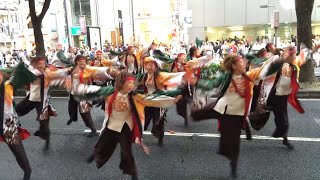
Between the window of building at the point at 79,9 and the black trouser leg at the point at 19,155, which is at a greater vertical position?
the window of building at the point at 79,9

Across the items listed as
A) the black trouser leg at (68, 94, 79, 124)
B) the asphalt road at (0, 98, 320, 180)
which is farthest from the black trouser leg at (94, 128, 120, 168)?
the black trouser leg at (68, 94, 79, 124)

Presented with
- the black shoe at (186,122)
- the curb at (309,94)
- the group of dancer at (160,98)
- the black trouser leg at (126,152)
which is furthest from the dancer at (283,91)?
the curb at (309,94)

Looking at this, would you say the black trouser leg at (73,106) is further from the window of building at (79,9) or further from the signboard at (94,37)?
the window of building at (79,9)

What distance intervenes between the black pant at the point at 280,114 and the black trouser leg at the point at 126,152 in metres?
2.62

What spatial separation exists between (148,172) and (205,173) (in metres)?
0.81

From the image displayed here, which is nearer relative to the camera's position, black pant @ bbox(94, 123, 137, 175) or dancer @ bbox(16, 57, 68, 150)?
black pant @ bbox(94, 123, 137, 175)

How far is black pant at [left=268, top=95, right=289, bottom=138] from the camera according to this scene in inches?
189

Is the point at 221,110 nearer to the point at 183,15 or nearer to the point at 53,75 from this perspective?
the point at 53,75

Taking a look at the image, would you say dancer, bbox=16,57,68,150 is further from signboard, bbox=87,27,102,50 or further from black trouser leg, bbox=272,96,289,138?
signboard, bbox=87,27,102,50

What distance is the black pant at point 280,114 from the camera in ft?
15.7

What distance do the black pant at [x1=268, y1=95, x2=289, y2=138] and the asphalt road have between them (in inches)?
11.1

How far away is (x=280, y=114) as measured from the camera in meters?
4.84

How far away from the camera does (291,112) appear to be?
7020 mm

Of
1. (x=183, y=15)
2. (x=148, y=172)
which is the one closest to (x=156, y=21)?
(x=183, y=15)
